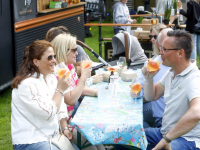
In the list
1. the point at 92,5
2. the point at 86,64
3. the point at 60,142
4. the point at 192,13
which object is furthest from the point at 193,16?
the point at 92,5

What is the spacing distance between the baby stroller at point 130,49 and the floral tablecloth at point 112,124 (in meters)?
2.20

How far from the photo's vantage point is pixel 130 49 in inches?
210

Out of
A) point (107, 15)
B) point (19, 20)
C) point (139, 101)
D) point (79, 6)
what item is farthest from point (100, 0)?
point (139, 101)

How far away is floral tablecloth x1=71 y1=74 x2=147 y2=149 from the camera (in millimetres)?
2594

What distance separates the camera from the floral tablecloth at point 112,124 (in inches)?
102

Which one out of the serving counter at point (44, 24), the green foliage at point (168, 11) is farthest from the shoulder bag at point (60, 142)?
the green foliage at point (168, 11)

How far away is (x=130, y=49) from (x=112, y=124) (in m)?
A: 2.87

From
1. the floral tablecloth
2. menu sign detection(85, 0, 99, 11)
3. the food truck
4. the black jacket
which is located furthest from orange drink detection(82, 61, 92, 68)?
menu sign detection(85, 0, 99, 11)

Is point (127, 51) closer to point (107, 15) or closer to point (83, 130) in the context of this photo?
point (83, 130)

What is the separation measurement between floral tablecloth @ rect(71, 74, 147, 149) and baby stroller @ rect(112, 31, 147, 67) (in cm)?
220

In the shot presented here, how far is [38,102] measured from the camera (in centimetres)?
248

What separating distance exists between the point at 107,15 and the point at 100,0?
2.10m

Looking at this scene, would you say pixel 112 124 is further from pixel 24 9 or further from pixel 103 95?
pixel 24 9

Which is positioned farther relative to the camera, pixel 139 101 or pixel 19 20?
pixel 19 20
